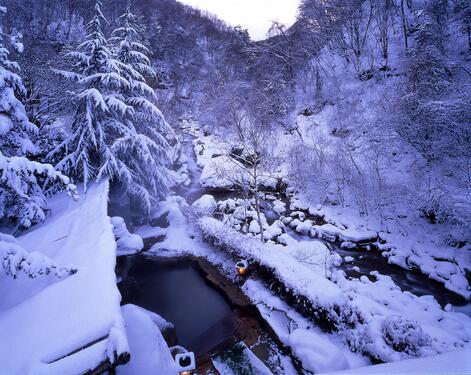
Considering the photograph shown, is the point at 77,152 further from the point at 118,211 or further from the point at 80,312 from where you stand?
the point at 80,312

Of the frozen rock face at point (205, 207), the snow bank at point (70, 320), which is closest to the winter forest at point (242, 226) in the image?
the snow bank at point (70, 320)

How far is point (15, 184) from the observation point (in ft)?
15.2

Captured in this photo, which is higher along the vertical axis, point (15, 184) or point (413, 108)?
point (413, 108)

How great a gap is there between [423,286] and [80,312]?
12.0m

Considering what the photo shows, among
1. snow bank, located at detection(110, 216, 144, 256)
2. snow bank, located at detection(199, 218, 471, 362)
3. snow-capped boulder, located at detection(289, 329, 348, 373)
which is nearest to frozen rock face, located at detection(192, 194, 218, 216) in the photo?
snow bank, located at detection(110, 216, 144, 256)

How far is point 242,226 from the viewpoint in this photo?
15.9 m

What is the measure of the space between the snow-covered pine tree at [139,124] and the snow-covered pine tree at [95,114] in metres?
0.61

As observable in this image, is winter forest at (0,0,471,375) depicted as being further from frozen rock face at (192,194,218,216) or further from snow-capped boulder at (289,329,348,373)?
frozen rock face at (192,194,218,216)

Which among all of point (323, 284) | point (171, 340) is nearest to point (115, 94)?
point (171, 340)

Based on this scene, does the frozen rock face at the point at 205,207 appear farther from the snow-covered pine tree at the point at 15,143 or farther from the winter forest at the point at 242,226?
the snow-covered pine tree at the point at 15,143

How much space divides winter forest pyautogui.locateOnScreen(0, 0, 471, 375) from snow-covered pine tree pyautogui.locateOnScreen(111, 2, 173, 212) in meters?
0.11

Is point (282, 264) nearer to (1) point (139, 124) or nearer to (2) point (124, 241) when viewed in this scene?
(2) point (124, 241)

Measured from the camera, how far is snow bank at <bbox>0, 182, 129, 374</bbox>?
3557 mm

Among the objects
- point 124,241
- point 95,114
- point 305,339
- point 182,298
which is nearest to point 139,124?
point 95,114
